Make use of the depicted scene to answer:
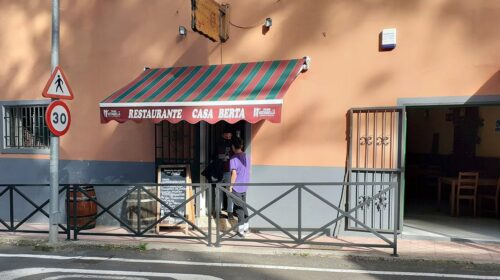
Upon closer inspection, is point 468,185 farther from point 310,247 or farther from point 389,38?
point 310,247

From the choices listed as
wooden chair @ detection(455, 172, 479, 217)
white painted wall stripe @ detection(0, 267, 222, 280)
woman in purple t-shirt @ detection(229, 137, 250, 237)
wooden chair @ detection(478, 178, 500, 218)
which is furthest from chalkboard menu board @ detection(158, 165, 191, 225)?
wooden chair @ detection(478, 178, 500, 218)

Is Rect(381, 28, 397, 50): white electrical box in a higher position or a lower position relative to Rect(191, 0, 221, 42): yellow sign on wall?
lower

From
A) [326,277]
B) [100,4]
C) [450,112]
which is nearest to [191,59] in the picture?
[100,4]

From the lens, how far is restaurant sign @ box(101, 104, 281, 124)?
19.2 ft

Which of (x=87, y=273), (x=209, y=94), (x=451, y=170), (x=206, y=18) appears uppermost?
(x=206, y=18)

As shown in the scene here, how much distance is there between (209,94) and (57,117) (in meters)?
2.44

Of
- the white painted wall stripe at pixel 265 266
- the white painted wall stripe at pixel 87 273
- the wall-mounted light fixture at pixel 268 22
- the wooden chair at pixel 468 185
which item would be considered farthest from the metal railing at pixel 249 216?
the wall-mounted light fixture at pixel 268 22

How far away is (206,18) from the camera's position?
6.77 metres

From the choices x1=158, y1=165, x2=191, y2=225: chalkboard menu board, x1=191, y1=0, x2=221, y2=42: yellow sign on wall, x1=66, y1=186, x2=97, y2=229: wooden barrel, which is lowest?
x1=66, y1=186, x2=97, y2=229: wooden barrel

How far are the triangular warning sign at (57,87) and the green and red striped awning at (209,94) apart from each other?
1.97 ft

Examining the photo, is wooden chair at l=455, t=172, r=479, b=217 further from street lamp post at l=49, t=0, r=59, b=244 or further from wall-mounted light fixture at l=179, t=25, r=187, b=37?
street lamp post at l=49, t=0, r=59, b=244

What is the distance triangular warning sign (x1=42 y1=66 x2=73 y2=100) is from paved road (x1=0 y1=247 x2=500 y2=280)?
250 cm

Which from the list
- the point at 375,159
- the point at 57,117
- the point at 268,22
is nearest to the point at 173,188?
the point at 57,117

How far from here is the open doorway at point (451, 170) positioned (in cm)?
727
